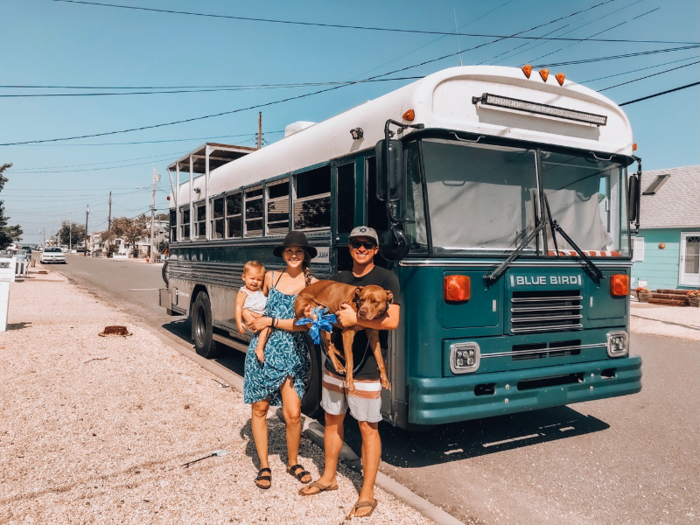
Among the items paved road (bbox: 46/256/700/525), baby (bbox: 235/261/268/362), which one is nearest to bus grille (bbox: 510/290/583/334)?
paved road (bbox: 46/256/700/525)

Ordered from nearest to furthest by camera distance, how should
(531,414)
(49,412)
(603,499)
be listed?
(603,499) < (49,412) < (531,414)

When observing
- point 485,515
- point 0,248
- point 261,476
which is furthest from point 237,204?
point 0,248

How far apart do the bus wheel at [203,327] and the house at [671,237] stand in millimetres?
16037

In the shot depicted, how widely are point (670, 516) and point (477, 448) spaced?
1.52m

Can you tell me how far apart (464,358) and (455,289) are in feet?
1.69

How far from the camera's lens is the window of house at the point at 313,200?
5.07m

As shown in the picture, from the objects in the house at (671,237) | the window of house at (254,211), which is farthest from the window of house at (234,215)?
the house at (671,237)

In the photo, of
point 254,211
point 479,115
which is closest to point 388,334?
point 479,115

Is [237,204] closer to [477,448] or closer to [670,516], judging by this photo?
[477,448]

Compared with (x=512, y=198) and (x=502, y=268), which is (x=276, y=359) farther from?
(x=512, y=198)

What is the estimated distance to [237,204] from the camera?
7223 millimetres

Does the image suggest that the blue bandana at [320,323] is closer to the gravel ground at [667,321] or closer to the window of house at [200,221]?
the window of house at [200,221]

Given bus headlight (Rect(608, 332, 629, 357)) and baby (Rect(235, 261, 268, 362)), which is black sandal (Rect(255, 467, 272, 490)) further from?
bus headlight (Rect(608, 332, 629, 357))

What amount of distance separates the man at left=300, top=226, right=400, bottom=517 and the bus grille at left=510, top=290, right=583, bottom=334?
1.37 meters
